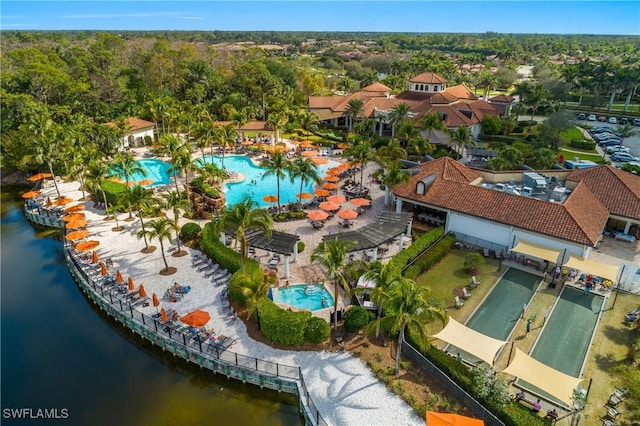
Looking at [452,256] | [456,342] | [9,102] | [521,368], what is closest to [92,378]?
[456,342]

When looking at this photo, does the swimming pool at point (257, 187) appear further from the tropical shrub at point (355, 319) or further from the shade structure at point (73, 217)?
the tropical shrub at point (355, 319)

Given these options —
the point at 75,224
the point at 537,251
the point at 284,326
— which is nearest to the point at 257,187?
the point at 75,224

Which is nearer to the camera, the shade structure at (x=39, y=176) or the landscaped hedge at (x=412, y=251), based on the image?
the landscaped hedge at (x=412, y=251)

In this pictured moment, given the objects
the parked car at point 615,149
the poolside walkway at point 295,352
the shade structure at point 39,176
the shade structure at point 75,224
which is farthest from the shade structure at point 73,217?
the parked car at point 615,149

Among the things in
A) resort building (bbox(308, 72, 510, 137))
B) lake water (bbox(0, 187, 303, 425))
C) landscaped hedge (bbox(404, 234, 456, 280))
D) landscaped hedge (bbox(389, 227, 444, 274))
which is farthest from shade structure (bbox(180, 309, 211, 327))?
resort building (bbox(308, 72, 510, 137))

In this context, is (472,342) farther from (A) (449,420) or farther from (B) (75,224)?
(B) (75,224)

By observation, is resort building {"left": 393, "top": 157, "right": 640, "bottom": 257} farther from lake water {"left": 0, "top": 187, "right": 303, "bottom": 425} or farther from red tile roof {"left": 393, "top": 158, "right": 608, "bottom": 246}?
lake water {"left": 0, "top": 187, "right": 303, "bottom": 425}

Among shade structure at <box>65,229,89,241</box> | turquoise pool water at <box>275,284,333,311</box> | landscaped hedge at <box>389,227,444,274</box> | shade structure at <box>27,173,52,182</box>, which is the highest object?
landscaped hedge at <box>389,227,444,274</box>
